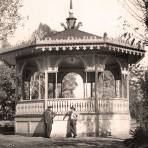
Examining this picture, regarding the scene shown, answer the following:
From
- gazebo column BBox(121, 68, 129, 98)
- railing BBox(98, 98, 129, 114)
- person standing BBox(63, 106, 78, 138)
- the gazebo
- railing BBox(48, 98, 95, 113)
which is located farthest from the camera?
gazebo column BBox(121, 68, 129, 98)

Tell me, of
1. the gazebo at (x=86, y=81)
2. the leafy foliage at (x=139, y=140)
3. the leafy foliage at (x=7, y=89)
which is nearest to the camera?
the leafy foliage at (x=139, y=140)

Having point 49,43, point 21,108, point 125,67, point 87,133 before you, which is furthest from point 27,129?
point 125,67

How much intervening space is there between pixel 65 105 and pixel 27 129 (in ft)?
9.99

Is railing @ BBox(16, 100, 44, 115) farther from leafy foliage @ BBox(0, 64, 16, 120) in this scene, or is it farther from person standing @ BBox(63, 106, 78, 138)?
leafy foliage @ BBox(0, 64, 16, 120)

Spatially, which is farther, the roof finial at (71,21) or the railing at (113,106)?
the roof finial at (71,21)

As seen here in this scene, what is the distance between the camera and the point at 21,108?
26.2 m

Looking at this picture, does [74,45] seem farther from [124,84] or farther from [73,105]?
[124,84]

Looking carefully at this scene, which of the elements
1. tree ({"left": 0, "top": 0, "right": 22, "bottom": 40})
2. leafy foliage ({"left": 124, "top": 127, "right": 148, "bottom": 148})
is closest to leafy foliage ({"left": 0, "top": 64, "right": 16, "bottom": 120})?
tree ({"left": 0, "top": 0, "right": 22, "bottom": 40})

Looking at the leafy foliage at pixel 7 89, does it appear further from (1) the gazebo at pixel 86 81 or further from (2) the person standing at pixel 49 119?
(2) the person standing at pixel 49 119

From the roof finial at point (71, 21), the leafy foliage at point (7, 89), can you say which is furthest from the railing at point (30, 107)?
the leafy foliage at point (7, 89)

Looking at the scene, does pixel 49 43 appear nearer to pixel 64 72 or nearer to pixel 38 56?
pixel 38 56

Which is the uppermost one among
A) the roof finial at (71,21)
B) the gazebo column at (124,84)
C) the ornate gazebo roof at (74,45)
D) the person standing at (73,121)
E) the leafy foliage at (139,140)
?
the roof finial at (71,21)

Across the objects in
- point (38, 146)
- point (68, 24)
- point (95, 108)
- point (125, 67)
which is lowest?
point (38, 146)

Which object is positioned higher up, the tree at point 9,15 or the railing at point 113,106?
the tree at point 9,15
